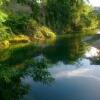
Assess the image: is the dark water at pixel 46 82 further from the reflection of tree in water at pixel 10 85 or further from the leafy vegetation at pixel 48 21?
the leafy vegetation at pixel 48 21

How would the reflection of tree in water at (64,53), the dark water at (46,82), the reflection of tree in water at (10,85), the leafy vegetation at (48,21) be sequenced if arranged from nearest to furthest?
the reflection of tree in water at (10,85) → the dark water at (46,82) → the reflection of tree in water at (64,53) → the leafy vegetation at (48,21)

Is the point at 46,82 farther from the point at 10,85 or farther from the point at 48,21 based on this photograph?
the point at 48,21

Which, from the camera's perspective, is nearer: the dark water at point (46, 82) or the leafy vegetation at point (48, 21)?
the dark water at point (46, 82)

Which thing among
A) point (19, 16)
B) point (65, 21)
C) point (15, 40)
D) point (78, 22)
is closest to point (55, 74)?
point (15, 40)

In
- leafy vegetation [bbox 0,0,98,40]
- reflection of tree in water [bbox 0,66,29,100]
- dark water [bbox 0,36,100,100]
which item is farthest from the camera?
leafy vegetation [bbox 0,0,98,40]

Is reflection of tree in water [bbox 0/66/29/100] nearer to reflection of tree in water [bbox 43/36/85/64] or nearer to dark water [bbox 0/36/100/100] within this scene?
dark water [bbox 0/36/100/100]

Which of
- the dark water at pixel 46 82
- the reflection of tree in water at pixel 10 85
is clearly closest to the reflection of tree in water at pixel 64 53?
the dark water at pixel 46 82

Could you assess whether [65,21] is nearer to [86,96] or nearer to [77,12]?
[77,12]

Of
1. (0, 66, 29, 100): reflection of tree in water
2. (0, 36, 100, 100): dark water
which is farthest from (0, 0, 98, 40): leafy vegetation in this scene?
(0, 66, 29, 100): reflection of tree in water

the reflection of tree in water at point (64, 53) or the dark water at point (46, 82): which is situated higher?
the dark water at point (46, 82)

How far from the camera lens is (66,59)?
3316cm

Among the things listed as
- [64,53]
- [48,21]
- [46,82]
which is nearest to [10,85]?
[46,82]

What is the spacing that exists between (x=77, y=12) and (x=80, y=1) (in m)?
72.6

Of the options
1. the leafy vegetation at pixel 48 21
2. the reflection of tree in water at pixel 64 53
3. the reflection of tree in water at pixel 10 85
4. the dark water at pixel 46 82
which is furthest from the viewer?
the leafy vegetation at pixel 48 21
